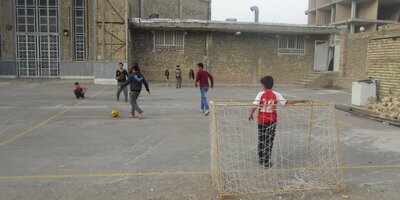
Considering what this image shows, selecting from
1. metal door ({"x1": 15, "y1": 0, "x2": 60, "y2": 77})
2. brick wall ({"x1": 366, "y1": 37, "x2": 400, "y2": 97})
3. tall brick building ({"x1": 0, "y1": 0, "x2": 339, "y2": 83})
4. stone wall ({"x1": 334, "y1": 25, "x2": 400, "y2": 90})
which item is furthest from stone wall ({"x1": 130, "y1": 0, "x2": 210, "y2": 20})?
brick wall ({"x1": 366, "y1": 37, "x2": 400, "y2": 97})

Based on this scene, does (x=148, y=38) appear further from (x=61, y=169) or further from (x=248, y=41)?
(x=61, y=169)

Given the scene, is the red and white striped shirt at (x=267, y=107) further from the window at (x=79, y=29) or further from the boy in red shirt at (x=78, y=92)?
the window at (x=79, y=29)

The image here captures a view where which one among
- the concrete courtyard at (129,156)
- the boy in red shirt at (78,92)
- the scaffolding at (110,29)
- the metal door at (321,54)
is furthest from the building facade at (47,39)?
the metal door at (321,54)

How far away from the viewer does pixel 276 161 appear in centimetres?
658

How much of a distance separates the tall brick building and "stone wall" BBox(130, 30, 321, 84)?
7 cm

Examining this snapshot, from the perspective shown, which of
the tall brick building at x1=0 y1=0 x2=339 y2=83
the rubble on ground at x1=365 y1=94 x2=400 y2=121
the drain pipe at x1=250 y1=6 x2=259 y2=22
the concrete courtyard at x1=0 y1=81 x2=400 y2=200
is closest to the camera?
the concrete courtyard at x1=0 y1=81 x2=400 y2=200

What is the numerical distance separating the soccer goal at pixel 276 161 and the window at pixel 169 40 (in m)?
19.2

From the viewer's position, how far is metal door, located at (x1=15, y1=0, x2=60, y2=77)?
27422 millimetres

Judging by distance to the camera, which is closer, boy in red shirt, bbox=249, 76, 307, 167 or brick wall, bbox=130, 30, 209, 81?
boy in red shirt, bbox=249, 76, 307, 167

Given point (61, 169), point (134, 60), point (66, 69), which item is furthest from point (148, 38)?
point (61, 169)

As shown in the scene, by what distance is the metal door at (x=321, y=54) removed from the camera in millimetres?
30141

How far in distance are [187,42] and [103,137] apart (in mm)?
20157

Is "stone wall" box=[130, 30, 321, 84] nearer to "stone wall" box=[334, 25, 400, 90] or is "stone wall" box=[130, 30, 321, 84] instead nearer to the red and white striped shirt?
"stone wall" box=[334, 25, 400, 90]

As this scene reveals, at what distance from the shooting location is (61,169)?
625 centimetres
